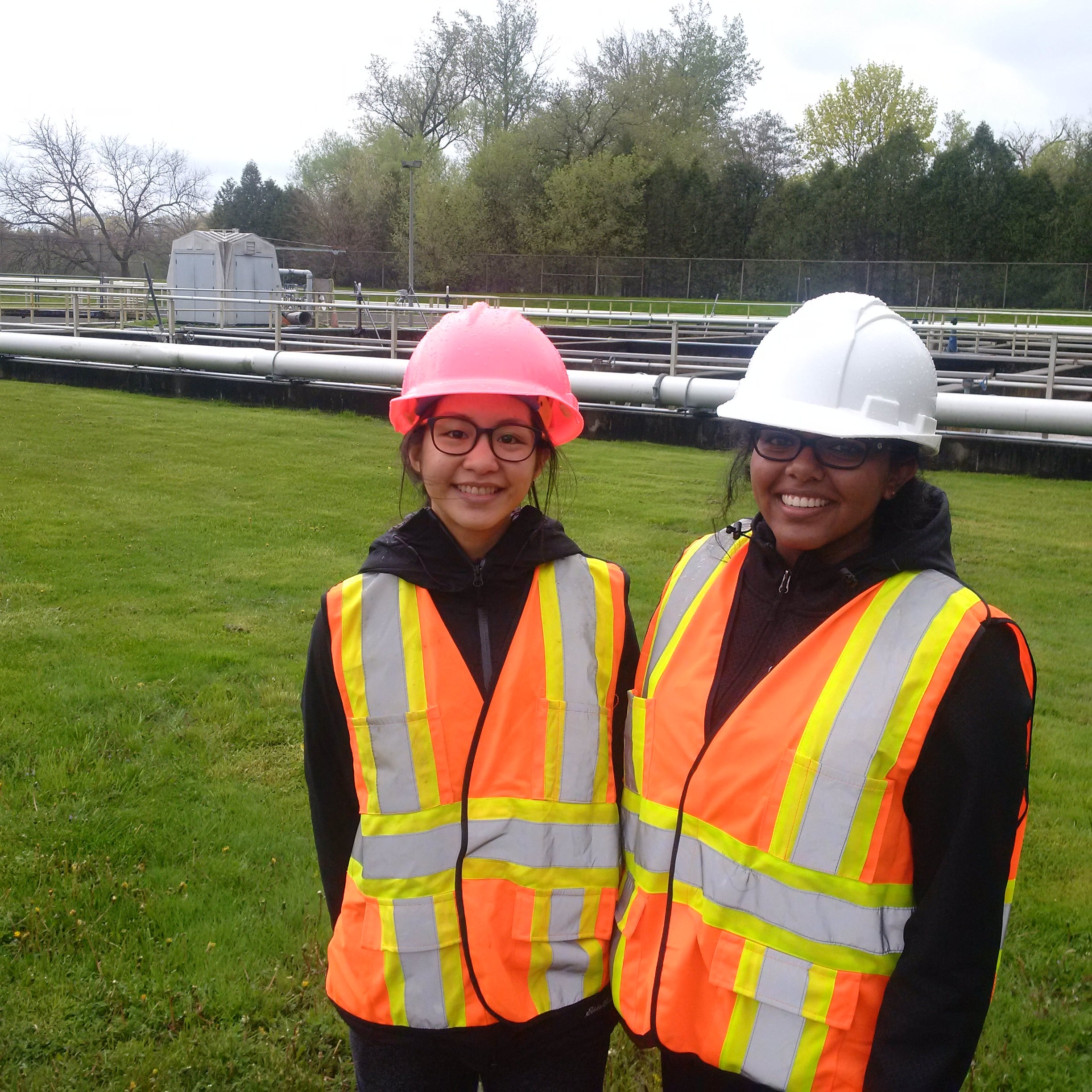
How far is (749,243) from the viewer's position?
4997cm

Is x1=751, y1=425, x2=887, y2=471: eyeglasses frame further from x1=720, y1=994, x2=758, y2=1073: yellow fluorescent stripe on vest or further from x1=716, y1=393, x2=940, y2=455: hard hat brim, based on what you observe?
x1=720, y1=994, x2=758, y2=1073: yellow fluorescent stripe on vest

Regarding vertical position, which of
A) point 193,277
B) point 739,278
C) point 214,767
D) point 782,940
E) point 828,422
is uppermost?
point 739,278

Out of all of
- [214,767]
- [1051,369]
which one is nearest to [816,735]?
[214,767]

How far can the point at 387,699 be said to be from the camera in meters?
2.03

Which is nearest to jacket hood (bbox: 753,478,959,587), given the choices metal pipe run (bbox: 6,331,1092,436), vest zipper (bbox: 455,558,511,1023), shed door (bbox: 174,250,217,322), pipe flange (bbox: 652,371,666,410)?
vest zipper (bbox: 455,558,511,1023)

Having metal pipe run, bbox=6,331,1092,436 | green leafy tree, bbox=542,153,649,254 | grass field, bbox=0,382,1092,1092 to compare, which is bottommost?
grass field, bbox=0,382,1092,1092

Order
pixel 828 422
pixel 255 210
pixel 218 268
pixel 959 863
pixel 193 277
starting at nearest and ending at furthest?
pixel 959 863, pixel 828 422, pixel 218 268, pixel 193 277, pixel 255 210

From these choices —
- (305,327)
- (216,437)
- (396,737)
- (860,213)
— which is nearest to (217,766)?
(396,737)

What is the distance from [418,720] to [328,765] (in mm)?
256

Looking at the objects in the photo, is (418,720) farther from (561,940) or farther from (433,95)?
(433,95)

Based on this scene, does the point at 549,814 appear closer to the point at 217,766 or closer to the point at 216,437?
the point at 217,766

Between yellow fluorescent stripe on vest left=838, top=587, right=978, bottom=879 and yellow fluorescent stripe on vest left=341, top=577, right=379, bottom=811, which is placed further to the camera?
yellow fluorescent stripe on vest left=341, top=577, right=379, bottom=811

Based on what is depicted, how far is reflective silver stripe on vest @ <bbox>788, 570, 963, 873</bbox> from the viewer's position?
1.75m

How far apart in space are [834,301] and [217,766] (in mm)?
3386
